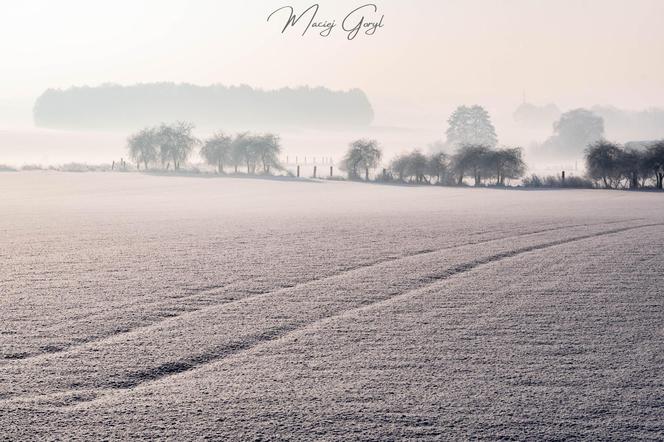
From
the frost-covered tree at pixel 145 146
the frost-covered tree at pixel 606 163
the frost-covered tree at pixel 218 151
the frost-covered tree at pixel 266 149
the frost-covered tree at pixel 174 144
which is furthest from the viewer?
the frost-covered tree at pixel 145 146

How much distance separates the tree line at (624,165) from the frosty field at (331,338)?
32.6 m

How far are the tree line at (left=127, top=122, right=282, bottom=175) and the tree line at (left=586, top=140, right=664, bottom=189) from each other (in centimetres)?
2639

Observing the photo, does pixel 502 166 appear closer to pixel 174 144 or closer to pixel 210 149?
pixel 210 149

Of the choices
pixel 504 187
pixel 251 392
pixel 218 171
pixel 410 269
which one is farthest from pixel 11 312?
pixel 218 171

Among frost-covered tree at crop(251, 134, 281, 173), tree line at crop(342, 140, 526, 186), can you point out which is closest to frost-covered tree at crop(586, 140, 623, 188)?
tree line at crop(342, 140, 526, 186)

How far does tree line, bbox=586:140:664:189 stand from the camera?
46.3 metres

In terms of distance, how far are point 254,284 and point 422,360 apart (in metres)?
4.20

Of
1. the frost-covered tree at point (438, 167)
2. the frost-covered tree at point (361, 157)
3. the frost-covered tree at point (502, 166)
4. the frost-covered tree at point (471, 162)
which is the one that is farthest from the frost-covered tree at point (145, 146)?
the frost-covered tree at point (502, 166)

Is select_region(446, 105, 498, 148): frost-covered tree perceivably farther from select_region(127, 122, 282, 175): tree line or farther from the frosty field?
the frosty field

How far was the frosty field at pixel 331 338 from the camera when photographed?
5617mm

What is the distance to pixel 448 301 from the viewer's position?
9.75 metres

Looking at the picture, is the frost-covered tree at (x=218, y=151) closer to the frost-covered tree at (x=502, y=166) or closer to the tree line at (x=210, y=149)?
the tree line at (x=210, y=149)

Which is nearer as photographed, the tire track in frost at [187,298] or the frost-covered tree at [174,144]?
the tire track in frost at [187,298]

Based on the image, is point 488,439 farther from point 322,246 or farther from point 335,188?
point 335,188
